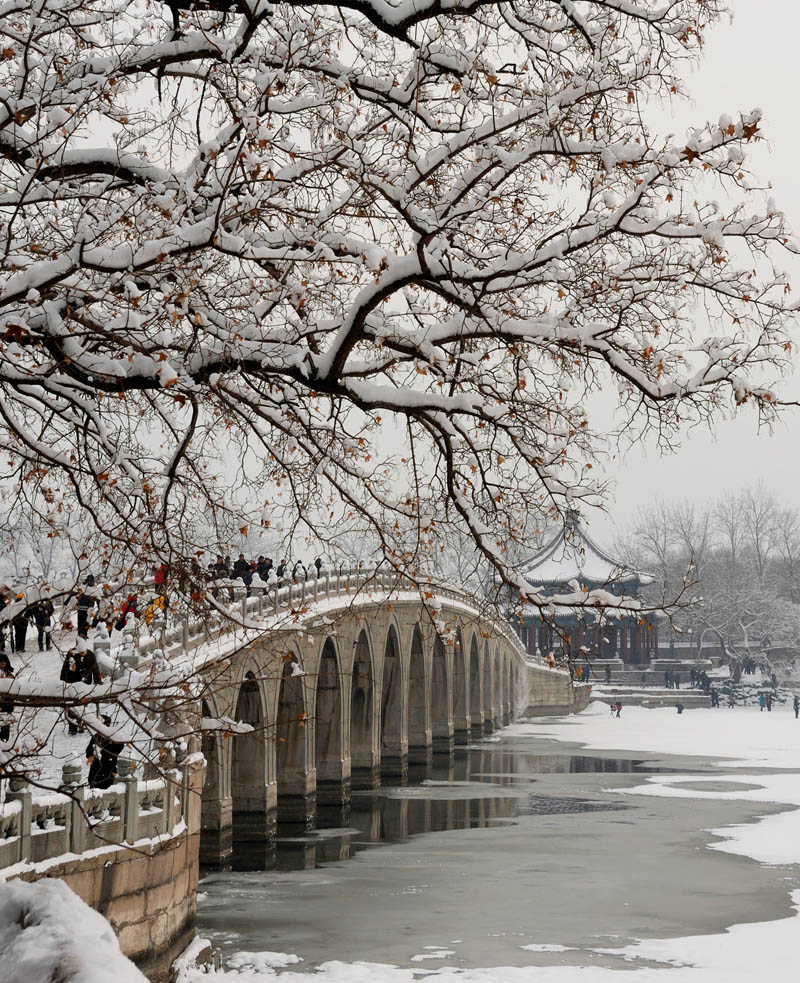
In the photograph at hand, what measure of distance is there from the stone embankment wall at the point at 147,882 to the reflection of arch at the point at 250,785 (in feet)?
31.0

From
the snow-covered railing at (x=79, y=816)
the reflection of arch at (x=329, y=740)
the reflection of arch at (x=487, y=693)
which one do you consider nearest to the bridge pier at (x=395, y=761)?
the reflection of arch at (x=329, y=740)

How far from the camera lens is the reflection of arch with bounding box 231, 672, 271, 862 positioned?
89.2ft

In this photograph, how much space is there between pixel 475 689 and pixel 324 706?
2913 cm

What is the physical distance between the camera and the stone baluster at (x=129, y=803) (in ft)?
48.1

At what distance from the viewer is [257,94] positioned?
7.43 m

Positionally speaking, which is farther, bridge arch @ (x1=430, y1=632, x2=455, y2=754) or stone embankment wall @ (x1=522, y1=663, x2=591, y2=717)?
stone embankment wall @ (x1=522, y1=663, x2=591, y2=717)

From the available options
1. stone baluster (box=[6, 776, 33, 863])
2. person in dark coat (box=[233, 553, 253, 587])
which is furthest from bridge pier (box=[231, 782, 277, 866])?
stone baluster (box=[6, 776, 33, 863])

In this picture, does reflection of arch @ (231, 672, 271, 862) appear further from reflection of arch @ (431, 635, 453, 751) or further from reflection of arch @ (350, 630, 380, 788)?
reflection of arch @ (431, 635, 453, 751)

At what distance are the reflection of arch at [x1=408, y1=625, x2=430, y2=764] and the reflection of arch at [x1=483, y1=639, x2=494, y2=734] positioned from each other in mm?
12607

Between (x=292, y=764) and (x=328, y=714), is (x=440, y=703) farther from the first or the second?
(x=292, y=764)

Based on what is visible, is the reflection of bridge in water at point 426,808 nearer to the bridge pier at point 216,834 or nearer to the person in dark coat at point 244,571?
the bridge pier at point 216,834

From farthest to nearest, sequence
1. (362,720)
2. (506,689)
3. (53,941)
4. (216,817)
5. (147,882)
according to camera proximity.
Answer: (506,689) → (362,720) → (216,817) → (147,882) → (53,941)

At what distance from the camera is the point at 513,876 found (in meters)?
22.5

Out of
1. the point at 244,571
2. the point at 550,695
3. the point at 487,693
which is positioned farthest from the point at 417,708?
the point at 550,695
